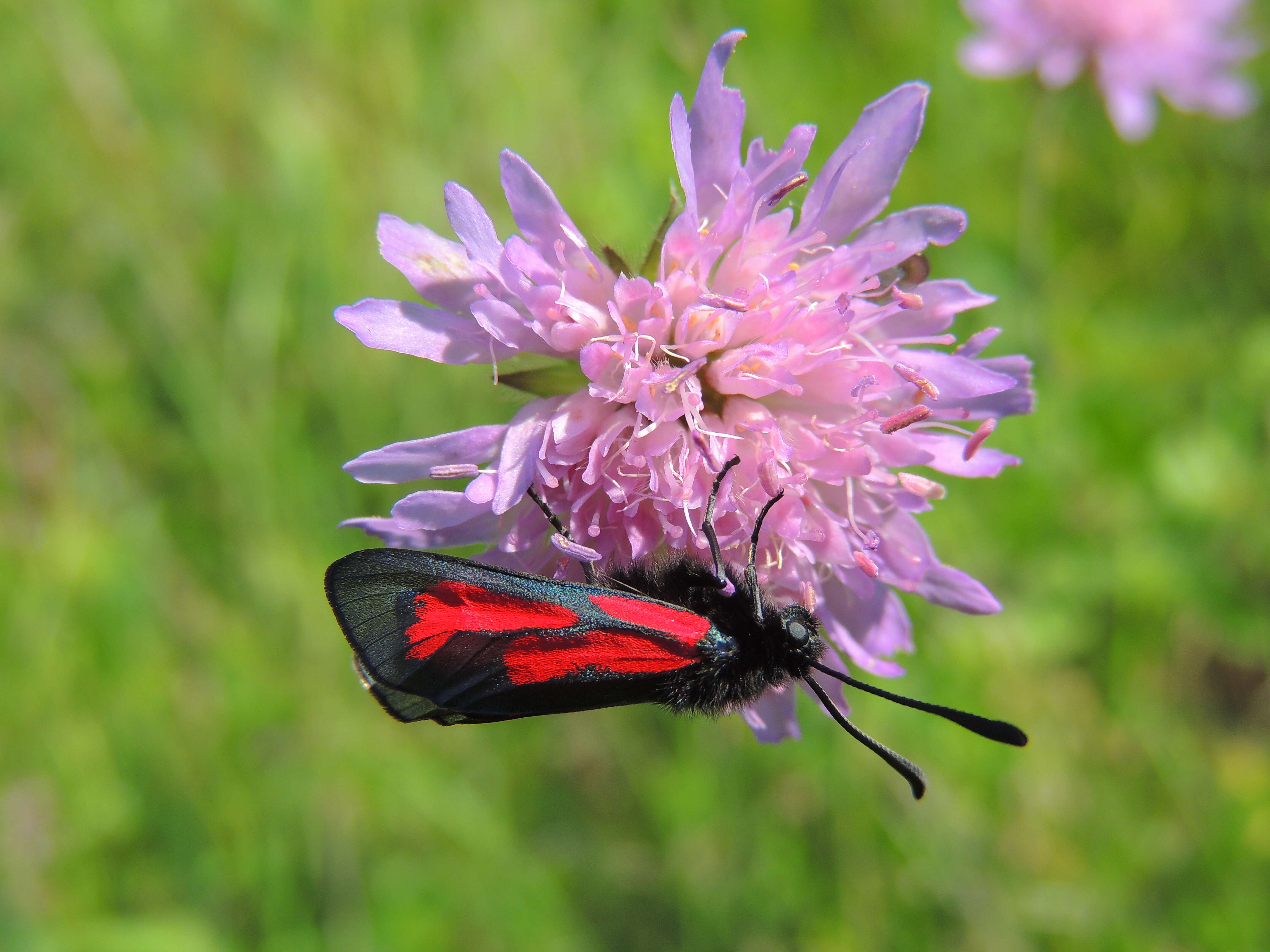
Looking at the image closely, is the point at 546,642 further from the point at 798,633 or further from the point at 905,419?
the point at 905,419

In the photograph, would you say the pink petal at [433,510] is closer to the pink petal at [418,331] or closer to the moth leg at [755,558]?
the pink petal at [418,331]

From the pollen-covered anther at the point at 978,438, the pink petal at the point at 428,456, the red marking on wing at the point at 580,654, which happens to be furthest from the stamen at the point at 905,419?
the pink petal at the point at 428,456

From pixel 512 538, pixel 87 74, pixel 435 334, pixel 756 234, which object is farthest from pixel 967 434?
pixel 87 74

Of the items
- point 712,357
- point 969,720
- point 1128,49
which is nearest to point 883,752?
point 969,720

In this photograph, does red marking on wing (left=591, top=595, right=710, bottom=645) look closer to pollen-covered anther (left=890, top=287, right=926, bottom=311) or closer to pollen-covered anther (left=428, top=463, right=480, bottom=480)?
pollen-covered anther (left=428, top=463, right=480, bottom=480)

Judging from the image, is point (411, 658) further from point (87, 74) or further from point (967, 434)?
point (87, 74)

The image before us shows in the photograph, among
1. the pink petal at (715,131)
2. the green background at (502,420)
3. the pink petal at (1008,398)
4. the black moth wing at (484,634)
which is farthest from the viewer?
the green background at (502,420)

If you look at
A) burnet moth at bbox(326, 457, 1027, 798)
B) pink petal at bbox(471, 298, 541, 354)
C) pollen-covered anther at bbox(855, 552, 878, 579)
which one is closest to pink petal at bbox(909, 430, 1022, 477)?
pollen-covered anther at bbox(855, 552, 878, 579)

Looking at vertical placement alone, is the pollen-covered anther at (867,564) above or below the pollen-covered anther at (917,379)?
below
